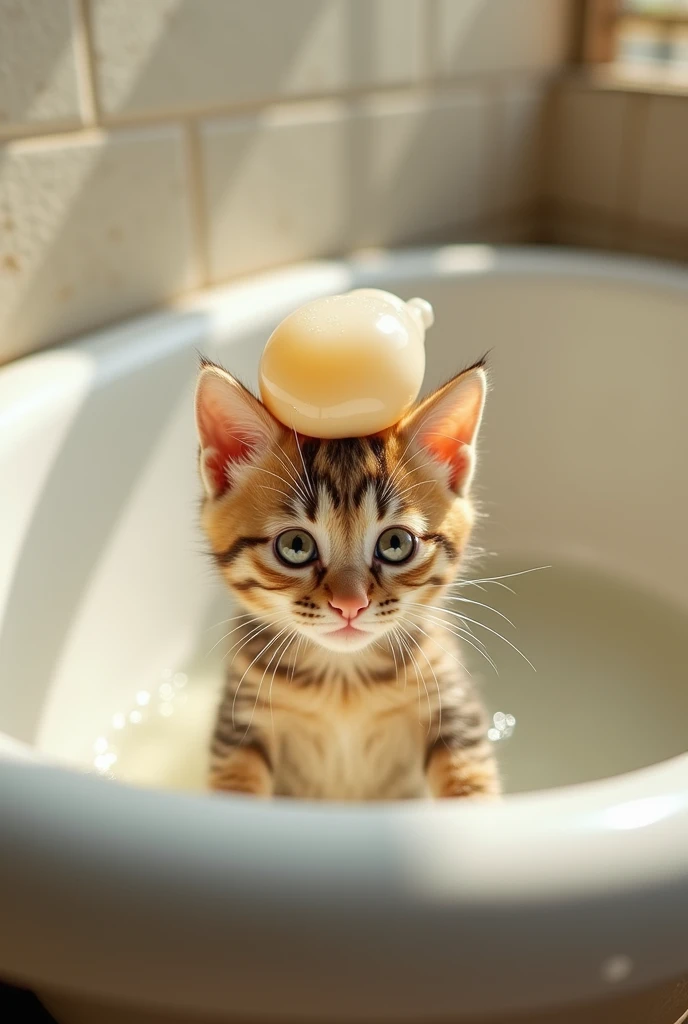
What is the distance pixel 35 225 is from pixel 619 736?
0.88m

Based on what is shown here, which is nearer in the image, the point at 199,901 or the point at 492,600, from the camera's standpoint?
the point at 199,901

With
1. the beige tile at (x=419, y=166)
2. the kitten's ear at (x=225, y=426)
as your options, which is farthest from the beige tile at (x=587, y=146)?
the kitten's ear at (x=225, y=426)

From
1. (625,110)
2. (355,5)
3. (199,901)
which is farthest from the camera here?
(625,110)

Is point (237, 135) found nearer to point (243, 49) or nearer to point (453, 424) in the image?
point (243, 49)

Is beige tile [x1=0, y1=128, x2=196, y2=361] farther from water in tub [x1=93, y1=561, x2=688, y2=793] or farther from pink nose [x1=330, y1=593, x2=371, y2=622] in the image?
pink nose [x1=330, y1=593, x2=371, y2=622]

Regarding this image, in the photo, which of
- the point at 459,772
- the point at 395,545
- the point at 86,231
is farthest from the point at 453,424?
the point at 86,231

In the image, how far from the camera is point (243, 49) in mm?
1126

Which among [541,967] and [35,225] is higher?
[35,225]

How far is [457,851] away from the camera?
0.40 metres

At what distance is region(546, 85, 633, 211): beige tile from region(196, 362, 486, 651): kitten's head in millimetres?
921

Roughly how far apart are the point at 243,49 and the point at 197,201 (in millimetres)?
191

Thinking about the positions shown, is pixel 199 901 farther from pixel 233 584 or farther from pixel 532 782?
pixel 532 782

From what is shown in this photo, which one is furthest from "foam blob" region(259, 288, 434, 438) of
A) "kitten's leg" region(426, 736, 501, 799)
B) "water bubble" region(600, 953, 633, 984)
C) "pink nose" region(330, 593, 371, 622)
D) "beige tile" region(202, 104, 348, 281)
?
"beige tile" region(202, 104, 348, 281)

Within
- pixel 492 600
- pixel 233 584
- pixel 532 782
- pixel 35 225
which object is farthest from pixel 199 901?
pixel 492 600
